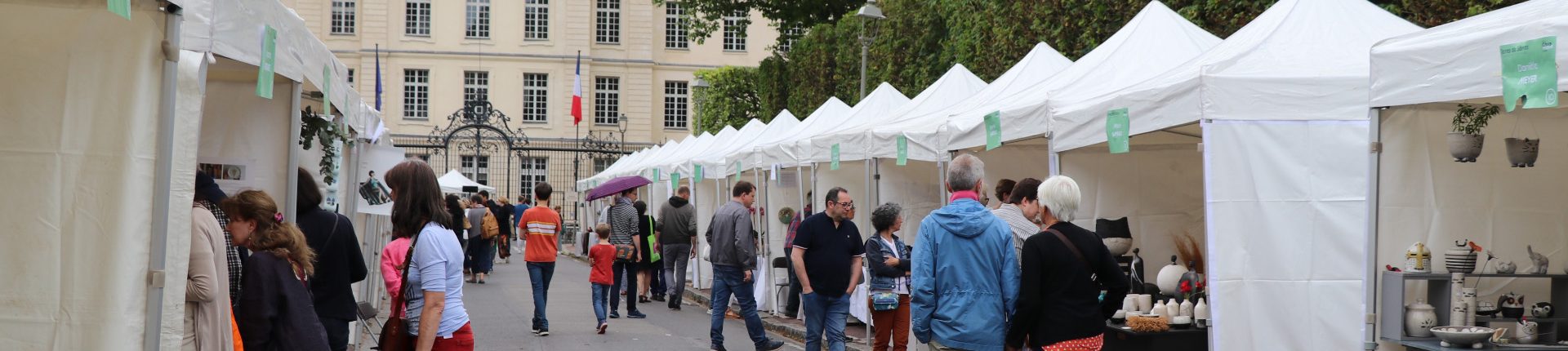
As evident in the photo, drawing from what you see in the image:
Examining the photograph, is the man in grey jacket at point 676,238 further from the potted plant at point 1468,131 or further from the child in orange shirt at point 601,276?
the potted plant at point 1468,131

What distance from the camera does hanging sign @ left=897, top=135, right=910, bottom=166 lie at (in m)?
10.7

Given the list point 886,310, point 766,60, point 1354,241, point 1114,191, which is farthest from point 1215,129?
point 766,60

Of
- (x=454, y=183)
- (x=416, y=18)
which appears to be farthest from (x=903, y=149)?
(x=416, y=18)

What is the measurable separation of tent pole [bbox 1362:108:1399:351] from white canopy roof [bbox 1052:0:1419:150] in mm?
936

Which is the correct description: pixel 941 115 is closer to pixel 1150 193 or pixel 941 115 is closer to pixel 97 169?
pixel 1150 193

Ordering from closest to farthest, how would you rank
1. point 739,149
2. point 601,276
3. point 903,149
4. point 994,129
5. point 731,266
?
point 994,129 → point 903,149 → point 731,266 → point 601,276 → point 739,149

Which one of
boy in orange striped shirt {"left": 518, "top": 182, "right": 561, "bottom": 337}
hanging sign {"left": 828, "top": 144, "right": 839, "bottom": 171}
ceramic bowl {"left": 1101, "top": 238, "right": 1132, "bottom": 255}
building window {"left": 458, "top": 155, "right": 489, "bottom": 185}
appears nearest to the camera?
ceramic bowl {"left": 1101, "top": 238, "right": 1132, "bottom": 255}

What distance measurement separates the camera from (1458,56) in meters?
5.27

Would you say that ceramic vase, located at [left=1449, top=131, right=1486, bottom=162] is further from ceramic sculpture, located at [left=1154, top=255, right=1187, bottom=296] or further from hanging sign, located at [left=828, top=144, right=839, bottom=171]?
hanging sign, located at [left=828, top=144, right=839, bottom=171]

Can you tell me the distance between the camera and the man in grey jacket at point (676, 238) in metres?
16.7

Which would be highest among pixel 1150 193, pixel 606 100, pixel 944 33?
pixel 606 100

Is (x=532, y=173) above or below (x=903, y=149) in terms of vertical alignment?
above

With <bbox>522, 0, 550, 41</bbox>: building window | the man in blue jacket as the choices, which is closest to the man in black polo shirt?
the man in blue jacket

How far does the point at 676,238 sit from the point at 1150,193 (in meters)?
7.70
